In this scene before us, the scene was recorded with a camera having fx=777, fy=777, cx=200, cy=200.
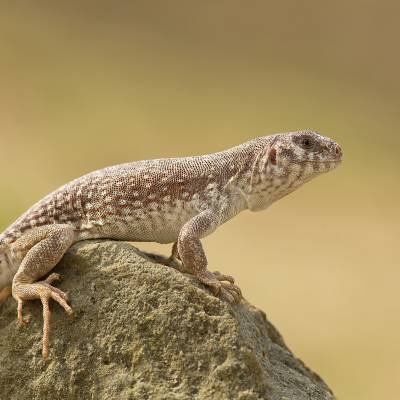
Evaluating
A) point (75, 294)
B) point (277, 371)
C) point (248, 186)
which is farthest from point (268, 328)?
point (75, 294)

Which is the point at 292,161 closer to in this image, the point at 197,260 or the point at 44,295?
the point at 197,260

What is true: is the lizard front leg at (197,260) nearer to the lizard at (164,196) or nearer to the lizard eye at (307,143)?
the lizard at (164,196)

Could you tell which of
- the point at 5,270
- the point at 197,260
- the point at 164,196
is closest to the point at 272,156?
the point at 164,196

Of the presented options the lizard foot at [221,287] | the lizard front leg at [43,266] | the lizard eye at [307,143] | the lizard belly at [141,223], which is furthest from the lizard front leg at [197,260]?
the lizard eye at [307,143]

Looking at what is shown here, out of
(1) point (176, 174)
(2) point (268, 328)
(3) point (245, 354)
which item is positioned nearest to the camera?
(3) point (245, 354)

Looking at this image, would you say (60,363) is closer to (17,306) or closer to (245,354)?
(17,306)

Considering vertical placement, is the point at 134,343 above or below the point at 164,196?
below
